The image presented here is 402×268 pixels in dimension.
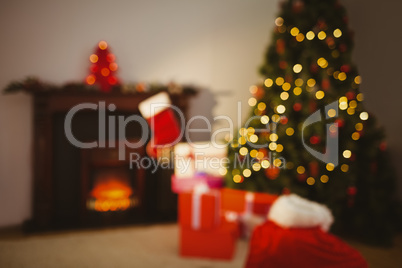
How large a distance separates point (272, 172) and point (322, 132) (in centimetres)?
56

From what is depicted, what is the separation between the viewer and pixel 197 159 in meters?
2.87

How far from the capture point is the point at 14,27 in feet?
10.2

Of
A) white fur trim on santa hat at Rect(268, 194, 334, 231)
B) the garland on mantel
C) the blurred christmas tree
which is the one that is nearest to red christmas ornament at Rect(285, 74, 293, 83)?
the blurred christmas tree

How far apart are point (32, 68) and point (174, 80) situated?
4.51ft

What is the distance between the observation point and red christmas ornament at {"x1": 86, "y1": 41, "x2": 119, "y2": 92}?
10.6 feet

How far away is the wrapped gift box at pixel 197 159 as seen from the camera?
109 inches

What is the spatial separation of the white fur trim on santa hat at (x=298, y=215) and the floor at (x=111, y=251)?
65 cm

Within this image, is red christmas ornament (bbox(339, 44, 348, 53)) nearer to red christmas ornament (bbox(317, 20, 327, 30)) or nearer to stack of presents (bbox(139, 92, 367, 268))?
red christmas ornament (bbox(317, 20, 327, 30))

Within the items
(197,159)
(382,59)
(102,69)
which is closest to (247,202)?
(197,159)

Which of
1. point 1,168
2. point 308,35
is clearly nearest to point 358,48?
point 308,35

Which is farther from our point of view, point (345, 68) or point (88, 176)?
point (88, 176)

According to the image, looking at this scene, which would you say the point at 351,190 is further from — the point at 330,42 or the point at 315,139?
the point at 330,42

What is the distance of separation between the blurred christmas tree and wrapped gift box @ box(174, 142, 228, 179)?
28 cm

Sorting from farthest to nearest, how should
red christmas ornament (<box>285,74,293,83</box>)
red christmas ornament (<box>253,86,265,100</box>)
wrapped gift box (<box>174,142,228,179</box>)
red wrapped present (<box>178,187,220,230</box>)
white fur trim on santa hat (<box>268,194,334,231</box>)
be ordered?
red christmas ornament (<box>253,86,265,100</box>), red christmas ornament (<box>285,74,293,83</box>), wrapped gift box (<box>174,142,228,179</box>), red wrapped present (<box>178,187,220,230</box>), white fur trim on santa hat (<box>268,194,334,231</box>)
